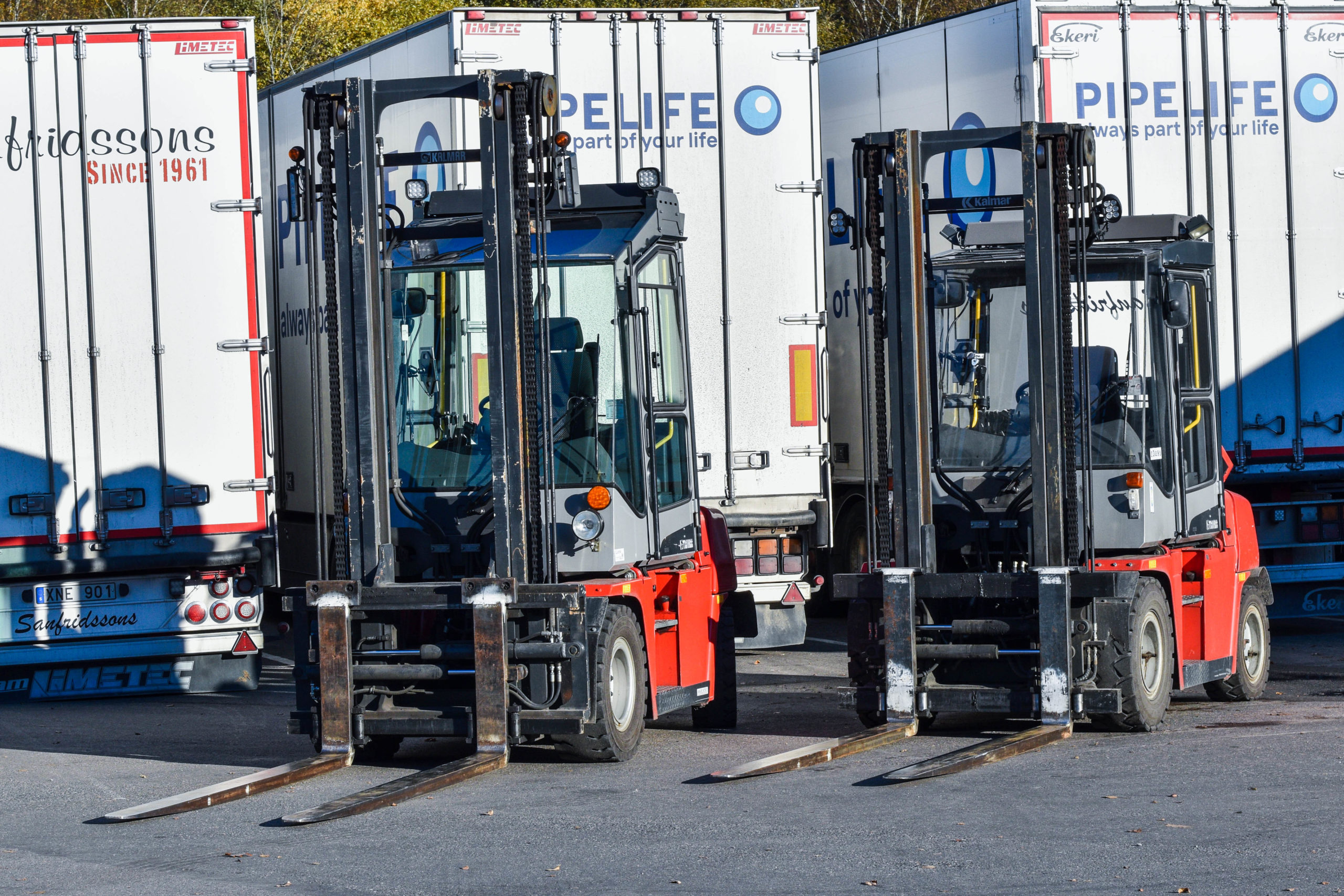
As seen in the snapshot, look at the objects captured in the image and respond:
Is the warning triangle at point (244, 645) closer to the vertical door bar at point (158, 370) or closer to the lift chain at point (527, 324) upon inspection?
the vertical door bar at point (158, 370)

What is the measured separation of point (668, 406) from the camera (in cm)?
1011

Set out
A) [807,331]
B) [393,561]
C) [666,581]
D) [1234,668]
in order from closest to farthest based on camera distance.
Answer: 1. [393,561]
2. [666,581]
3. [1234,668]
4. [807,331]

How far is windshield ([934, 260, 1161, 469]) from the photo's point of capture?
10438 millimetres

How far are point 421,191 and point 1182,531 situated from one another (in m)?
4.61

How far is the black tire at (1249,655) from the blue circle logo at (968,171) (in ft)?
14.0

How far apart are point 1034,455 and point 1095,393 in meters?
0.74

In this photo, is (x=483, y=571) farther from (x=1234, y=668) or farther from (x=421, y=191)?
(x=1234, y=668)

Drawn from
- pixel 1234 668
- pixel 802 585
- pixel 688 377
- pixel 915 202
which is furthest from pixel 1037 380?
pixel 802 585

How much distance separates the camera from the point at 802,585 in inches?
550

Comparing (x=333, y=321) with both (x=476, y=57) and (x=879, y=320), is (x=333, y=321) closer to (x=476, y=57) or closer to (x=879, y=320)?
(x=879, y=320)

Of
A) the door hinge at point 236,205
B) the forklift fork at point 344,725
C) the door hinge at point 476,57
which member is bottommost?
the forklift fork at point 344,725

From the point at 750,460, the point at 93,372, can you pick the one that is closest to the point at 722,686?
the point at 750,460

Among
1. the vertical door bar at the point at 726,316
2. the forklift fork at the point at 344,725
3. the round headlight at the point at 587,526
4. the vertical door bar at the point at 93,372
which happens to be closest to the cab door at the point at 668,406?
the round headlight at the point at 587,526

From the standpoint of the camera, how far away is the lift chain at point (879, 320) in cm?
1023
